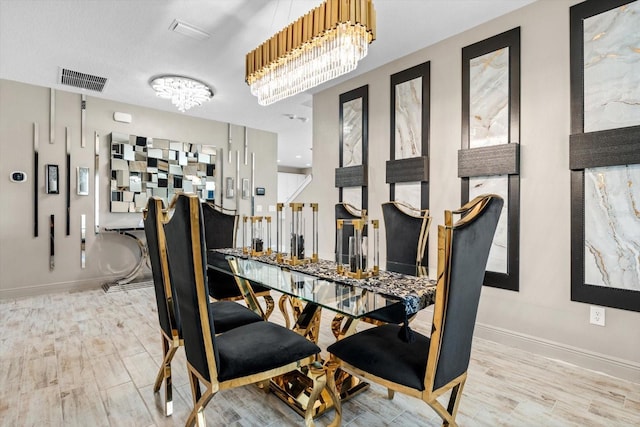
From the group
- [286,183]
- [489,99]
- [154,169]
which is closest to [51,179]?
[154,169]

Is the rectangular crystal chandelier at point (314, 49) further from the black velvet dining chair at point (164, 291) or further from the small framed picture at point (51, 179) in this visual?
the small framed picture at point (51, 179)

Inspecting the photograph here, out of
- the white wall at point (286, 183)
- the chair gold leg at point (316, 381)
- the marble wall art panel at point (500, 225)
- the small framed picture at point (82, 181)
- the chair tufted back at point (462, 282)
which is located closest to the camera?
the chair tufted back at point (462, 282)

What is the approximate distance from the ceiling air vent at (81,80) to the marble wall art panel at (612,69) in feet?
15.1

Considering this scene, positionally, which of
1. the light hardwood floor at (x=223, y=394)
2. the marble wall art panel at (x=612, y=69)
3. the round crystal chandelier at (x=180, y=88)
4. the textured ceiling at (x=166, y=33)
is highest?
the textured ceiling at (x=166, y=33)

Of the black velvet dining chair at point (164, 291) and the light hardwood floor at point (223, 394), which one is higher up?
the black velvet dining chair at point (164, 291)

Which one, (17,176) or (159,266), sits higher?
(17,176)

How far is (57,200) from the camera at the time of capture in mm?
4121

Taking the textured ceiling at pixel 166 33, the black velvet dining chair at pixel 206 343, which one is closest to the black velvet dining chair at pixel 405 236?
the black velvet dining chair at pixel 206 343

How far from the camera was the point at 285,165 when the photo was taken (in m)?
12.1

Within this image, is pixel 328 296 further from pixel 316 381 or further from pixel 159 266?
pixel 159 266

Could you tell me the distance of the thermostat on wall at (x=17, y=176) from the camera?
3847 mm

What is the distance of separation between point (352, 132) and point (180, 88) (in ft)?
6.78

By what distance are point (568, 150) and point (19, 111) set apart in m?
5.62

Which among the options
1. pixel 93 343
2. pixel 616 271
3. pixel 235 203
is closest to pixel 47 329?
pixel 93 343
